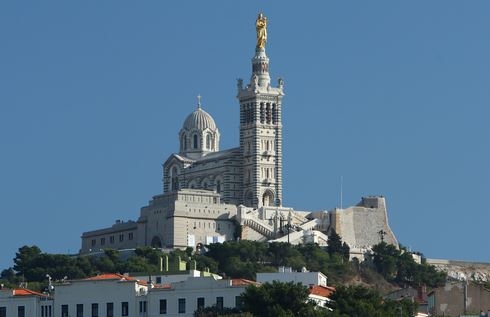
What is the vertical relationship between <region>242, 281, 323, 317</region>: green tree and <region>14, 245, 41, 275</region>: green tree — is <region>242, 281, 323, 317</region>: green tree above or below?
below

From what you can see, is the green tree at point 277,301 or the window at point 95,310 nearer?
the green tree at point 277,301

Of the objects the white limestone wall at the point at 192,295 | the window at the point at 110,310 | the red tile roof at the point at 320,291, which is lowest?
the window at the point at 110,310

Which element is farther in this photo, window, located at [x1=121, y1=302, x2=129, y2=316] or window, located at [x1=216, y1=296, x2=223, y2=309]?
window, located at [x1=121, y1=302, x2=129, y2=316]

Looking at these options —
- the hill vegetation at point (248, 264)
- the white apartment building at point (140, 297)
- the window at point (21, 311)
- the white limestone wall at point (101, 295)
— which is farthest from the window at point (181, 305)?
the hill vegetation at point (248, 264)

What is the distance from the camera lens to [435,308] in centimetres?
11619

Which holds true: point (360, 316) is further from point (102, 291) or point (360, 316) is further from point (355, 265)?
point (355, 265)

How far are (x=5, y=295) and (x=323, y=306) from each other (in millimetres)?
15553

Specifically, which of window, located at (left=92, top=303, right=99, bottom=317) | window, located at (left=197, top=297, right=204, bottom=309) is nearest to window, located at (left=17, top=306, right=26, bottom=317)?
window, located at (left=92, top=303, right=99, bottom=317)

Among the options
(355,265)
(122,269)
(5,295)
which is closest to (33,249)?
(122,269)

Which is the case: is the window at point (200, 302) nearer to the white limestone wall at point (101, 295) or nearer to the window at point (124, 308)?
the white limestone wall at point (101, 295)

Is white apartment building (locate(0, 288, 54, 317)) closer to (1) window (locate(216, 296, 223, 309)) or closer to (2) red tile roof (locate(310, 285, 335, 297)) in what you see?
(1) window (locate(216, 296, 223, 309))

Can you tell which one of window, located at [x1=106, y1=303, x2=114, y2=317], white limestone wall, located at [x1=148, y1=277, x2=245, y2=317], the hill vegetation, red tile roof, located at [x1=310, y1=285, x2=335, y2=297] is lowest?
window, located at [x1=106, y1=303, x2=114, y2=317]

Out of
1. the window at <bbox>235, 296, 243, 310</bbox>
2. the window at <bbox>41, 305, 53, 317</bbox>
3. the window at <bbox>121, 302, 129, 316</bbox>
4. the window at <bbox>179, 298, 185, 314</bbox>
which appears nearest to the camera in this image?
the window at <bbox>235, 296, 243, 310</bbox>

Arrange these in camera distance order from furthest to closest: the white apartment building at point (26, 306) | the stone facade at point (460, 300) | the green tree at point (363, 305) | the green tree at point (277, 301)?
A: the stone facade at point (460, 300), the white apartment building at point (26, 306), the green tree at point (363, 305), the green tree at point (277, 301)
